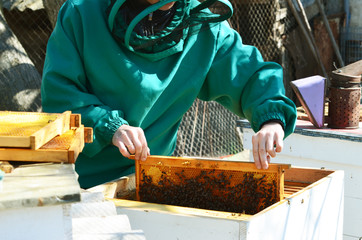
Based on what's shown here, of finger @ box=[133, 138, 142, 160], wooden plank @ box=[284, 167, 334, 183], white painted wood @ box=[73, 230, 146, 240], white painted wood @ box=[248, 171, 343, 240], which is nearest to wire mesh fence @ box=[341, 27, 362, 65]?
wooden plank @ box=[284, 167, 334, 183]

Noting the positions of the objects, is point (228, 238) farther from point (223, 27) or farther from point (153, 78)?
point (223, 27)

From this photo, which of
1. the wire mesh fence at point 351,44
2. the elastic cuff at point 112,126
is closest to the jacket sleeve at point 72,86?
the elastic cuff at point 112,126

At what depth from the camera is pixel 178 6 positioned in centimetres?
250

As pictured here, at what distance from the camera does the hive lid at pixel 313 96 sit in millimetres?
3850

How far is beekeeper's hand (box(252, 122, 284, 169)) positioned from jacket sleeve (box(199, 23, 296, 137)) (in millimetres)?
158

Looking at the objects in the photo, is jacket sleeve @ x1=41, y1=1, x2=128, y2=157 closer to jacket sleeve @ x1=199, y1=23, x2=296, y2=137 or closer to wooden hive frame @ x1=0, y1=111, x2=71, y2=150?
wooden hive frame @ x1=0, y1=111, x2=71, y2=150

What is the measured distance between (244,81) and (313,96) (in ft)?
4.63

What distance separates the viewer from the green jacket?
2.34 m

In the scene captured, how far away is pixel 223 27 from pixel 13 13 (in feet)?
17.1

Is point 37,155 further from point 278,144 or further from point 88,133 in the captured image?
point 278,144

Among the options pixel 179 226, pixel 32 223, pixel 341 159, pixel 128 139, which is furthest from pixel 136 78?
pixel 341 159

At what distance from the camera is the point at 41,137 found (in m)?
1.43

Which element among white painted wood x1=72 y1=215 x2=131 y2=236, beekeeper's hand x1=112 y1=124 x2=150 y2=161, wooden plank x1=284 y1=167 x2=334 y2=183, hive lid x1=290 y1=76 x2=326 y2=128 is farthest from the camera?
hive lid x1=290 y1=76 x2=326 y2=128

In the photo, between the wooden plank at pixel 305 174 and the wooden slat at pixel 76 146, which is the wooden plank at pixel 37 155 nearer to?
the wooden slat at pixel 76 146
